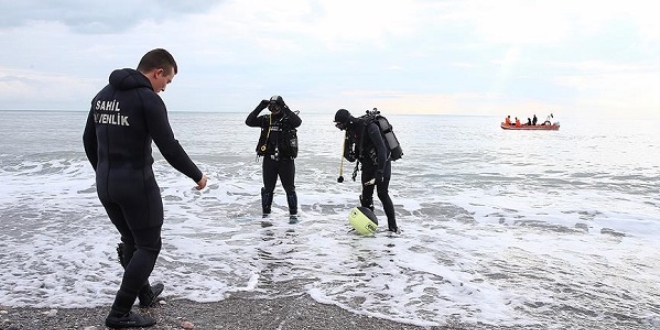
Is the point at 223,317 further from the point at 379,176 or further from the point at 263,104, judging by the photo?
the point at 263,104

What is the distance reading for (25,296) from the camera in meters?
4.70

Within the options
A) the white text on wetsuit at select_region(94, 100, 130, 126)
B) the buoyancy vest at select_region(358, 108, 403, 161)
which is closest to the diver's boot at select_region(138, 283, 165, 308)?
the white text on wetsuit at select_region(94, 100, 130, 126)

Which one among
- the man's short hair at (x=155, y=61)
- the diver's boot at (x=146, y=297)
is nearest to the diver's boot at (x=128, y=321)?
the diver's boot at (x=146, y=297)

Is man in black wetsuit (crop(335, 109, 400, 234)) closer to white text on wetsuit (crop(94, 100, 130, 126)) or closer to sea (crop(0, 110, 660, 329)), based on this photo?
sea (crop(0, 110, 660, 329))

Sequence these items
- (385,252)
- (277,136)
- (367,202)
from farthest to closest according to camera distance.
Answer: (277,136)
(367,202)
(385,252)

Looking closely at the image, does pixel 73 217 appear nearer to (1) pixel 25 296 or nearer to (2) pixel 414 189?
(1) pixel 25 296

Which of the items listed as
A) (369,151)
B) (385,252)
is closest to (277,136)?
(369,151)

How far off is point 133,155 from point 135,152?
27 mm

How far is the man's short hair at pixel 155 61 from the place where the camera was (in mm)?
3605

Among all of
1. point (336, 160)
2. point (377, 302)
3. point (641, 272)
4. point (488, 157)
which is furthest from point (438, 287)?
point (488, 157)

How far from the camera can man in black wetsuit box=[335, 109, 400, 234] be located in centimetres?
731

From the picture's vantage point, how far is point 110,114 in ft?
11.4

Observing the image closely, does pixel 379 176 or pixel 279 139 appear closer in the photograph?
pixel 379 176

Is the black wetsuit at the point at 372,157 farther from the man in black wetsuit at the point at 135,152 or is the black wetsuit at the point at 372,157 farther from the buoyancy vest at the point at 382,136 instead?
the man in black wetsuit at the point at 135,152
